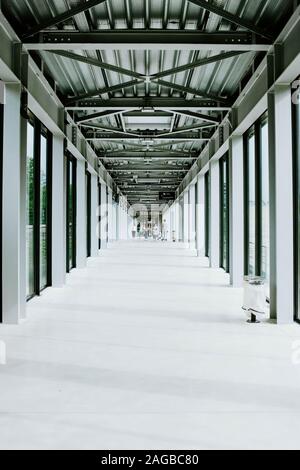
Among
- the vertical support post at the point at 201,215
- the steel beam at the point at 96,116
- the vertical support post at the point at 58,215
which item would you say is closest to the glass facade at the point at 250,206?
the steel beam at the point at 96,116

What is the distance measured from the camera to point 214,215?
13.6 m

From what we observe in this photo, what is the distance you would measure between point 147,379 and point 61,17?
464 centimetres

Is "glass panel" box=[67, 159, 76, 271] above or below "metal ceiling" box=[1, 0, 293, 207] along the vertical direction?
below

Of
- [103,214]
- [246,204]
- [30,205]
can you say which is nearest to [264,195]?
[246,204]

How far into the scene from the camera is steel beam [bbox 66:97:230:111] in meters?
9.73

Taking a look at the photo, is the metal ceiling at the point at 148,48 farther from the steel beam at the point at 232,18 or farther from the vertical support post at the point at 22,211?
the vertical support post at the point at 22,211

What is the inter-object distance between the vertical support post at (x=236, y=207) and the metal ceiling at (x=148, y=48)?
106 centimetres

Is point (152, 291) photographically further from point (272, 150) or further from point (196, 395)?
point (196, 395)

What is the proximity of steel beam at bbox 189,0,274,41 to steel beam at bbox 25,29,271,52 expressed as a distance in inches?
8.2

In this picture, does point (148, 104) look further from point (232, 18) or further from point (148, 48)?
point (232, 18)

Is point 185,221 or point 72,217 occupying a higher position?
point 185,221

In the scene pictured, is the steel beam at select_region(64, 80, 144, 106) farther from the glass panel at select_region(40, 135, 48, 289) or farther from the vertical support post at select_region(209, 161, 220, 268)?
the vertical support post at select_region(209, 161, 220, 268)

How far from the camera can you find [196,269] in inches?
516

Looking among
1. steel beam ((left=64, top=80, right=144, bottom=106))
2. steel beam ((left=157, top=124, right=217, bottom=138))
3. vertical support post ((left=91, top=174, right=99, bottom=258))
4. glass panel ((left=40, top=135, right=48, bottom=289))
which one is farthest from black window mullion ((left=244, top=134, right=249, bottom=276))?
vertical support post ((left=91, top=174, right=99, bottom=258))
